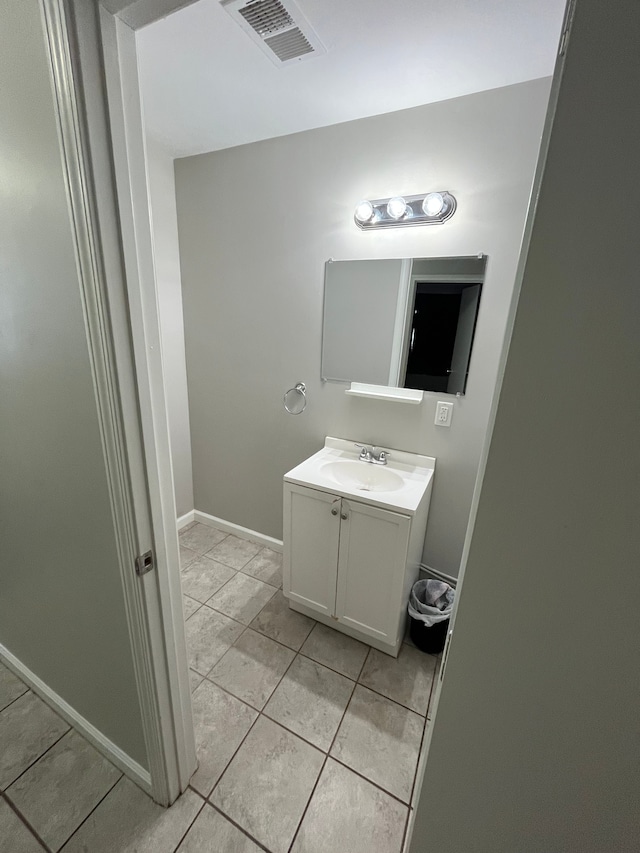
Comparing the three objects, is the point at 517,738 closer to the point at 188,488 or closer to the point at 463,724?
the point at 463,724

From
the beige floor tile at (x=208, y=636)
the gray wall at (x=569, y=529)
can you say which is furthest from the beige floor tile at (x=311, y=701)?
the gray wall at (x=569, y=529)

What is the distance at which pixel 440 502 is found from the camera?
1.77m

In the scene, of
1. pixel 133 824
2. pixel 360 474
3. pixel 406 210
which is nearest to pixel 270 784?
pixel 133 824

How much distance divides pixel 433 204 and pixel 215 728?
7.52ft

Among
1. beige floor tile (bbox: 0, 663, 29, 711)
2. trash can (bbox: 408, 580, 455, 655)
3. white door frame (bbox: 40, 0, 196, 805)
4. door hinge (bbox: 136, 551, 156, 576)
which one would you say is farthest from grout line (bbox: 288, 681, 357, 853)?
beige floor tile (bbox: 0, 663, 29, 711)

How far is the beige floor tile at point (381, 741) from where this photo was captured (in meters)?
1.17

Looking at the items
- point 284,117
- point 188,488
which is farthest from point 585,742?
point 188,488

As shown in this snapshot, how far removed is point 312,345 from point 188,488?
1508 millimetres

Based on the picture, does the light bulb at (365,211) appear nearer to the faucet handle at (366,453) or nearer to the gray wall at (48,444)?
the faucet handle at (366,453)

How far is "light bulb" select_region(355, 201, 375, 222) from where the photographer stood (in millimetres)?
1523

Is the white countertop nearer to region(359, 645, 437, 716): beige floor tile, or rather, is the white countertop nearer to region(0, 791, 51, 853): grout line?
region(359, 645, 437, 716): beige floor tile

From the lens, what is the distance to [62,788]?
1.10m

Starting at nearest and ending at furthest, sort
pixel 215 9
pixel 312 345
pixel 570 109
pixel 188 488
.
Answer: pixel 570 109 → pixel 215 9 → pixel 312 345 → pixel 188 488

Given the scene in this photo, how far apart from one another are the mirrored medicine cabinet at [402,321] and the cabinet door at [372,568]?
0.69 meters
